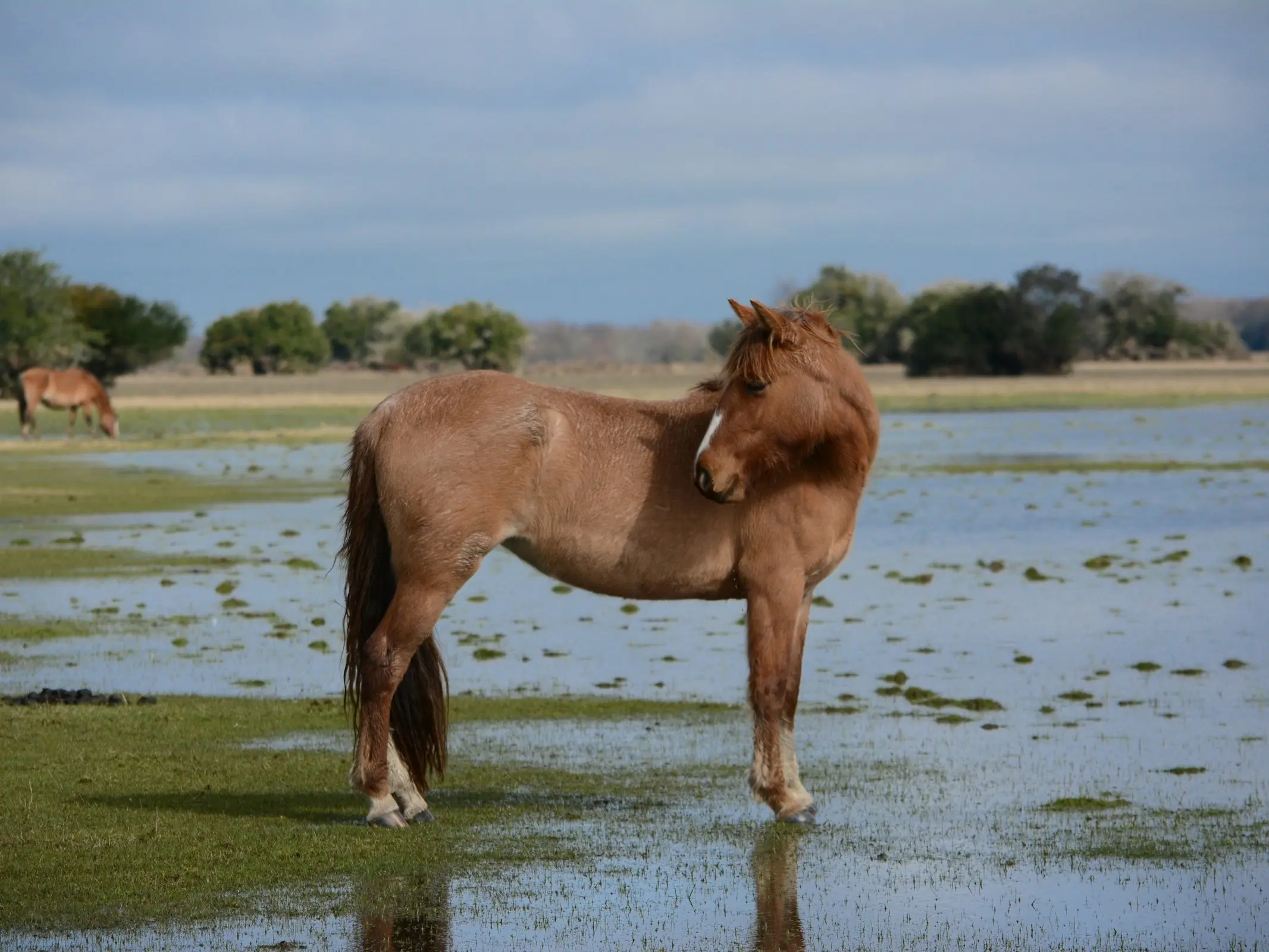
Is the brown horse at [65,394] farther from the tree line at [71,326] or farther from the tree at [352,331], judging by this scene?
the tree at [352,331]

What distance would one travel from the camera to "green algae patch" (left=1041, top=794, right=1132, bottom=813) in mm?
8781

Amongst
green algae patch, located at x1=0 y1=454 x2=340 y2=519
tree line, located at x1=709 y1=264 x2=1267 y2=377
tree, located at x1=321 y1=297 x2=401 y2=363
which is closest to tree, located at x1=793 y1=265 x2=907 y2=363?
tree line, located at x1=709 y1=264 x2=1267 y2=377

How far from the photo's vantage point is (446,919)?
22.4ft

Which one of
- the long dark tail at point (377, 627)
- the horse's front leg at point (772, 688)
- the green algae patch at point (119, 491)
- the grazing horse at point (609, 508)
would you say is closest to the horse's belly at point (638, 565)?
the grazing horse at point (609, 508)

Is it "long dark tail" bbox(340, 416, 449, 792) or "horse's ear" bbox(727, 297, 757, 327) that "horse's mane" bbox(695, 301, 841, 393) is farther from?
"long dark tail" bbox(340, 416, 449, 792)

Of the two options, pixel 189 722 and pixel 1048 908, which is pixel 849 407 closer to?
pixel 1048 908

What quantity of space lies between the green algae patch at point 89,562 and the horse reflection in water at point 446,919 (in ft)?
42.5

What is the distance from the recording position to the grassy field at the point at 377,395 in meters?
52.0

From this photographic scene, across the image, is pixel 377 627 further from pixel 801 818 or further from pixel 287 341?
pixel 287 341

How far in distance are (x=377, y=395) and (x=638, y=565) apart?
68193 millimetres

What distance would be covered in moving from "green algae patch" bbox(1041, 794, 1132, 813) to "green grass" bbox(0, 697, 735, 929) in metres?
Answer: 1.84

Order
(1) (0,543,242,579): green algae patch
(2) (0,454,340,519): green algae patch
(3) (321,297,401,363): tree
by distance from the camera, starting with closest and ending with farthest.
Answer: (1) (0,543,242,579): green algae patch
(2) (0,454,340,519): green algae patch
(3) (321,297,401,363): tree

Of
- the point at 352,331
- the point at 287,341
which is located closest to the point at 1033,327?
the point at 287,341

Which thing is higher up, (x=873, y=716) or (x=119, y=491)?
(x=119, y=491)
